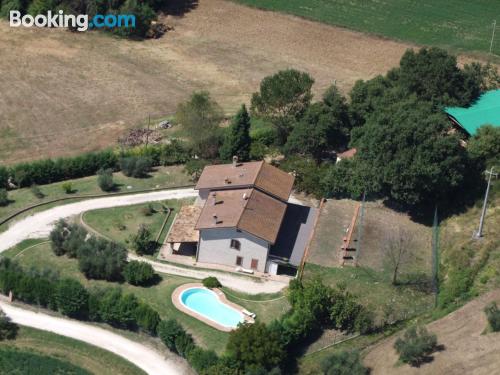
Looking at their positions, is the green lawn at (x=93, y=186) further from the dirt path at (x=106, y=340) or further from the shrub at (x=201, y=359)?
the shrub at (x=201, y=359)

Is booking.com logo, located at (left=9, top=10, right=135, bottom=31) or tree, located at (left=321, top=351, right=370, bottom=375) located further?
booking.com logo, located at (left=9, top=10, right=135, bottom=31)

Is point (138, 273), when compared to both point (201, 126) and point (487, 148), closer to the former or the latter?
point (201, 126)

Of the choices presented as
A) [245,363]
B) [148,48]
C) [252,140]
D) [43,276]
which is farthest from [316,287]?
[148,48]

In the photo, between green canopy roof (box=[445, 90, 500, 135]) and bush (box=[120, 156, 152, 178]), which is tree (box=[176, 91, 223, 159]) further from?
green canopy roof (box=[445, 90, 500, 135])

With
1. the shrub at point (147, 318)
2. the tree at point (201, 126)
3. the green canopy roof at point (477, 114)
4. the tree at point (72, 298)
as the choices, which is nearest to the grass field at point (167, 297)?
the shrub at point (147, 318)

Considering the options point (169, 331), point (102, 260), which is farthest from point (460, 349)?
point (102, 260)

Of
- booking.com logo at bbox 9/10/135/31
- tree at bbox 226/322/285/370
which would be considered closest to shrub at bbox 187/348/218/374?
tree at bbox 226/322/285/370
